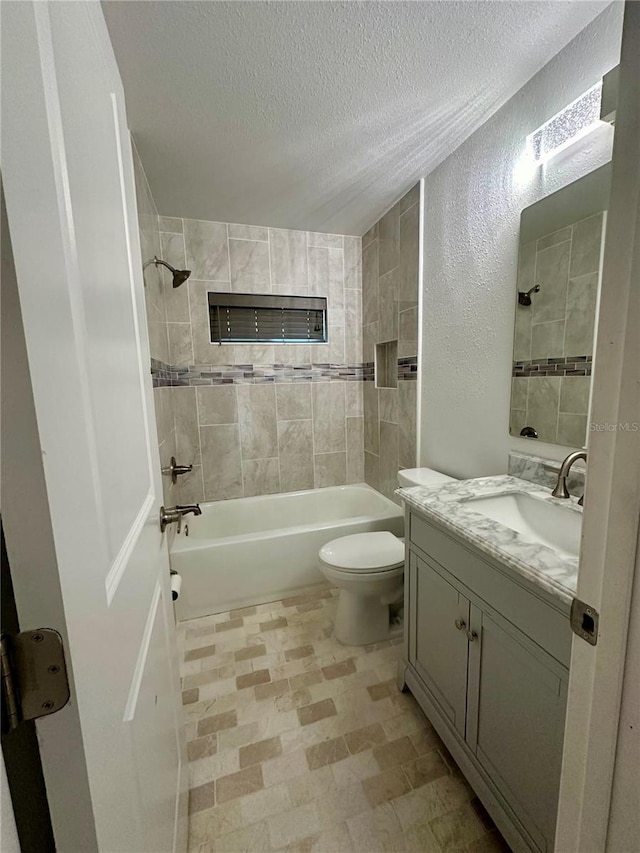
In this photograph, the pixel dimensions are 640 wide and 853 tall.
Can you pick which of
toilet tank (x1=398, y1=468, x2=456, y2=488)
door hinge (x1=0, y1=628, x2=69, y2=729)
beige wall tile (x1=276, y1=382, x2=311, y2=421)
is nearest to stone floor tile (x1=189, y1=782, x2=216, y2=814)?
door hinge (x1=0, y1=628, x2=69, y2=729)

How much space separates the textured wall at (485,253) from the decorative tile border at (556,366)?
0.08m

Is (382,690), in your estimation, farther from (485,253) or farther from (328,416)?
(485,253)

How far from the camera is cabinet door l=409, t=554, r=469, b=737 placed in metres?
1.08

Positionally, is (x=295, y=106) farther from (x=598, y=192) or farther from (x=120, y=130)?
(x=598, y=192)

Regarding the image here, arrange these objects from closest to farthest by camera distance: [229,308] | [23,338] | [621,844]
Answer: [23,338] < [621,844] < [229,308]

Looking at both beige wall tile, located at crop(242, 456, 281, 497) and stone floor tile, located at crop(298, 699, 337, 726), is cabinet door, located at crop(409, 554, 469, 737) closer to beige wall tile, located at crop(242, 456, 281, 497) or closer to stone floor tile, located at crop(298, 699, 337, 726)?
stone floor tile, located at crop(298, 699, 337, 726)

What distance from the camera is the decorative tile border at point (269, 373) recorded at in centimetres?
229

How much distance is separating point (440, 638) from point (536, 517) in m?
0.54

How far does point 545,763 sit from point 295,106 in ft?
7.38

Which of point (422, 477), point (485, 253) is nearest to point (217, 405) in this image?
point (422, 477)

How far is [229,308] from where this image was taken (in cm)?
254

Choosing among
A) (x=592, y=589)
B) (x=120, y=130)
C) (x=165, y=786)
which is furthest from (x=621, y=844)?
(x=120, y=130)

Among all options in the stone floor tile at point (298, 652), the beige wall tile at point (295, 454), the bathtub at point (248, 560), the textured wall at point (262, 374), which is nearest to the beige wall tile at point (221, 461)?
the textured wall at point (262, 374)

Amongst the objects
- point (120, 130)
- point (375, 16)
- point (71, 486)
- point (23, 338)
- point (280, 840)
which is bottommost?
point (280, 840)
